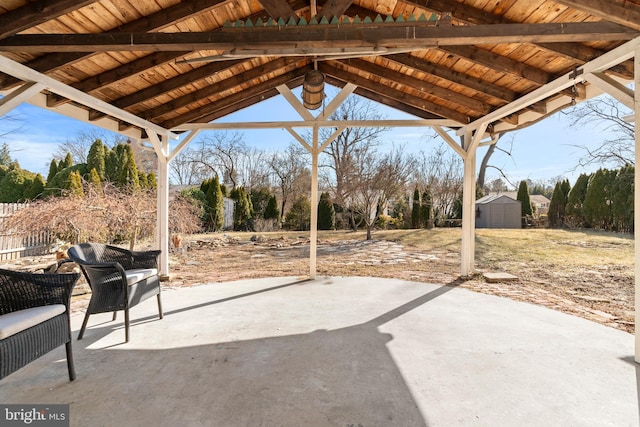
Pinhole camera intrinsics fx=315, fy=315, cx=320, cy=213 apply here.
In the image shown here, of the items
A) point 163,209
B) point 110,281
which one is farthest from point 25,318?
point 163,209

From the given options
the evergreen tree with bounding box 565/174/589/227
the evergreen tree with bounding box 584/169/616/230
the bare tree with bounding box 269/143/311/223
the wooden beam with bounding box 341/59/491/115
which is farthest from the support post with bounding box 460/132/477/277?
the evergreen tree with bounding box 565/174/589/227

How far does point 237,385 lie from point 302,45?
103 inches

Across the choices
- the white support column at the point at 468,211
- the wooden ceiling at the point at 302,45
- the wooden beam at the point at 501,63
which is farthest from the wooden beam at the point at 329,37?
the white support column at the point at 468,211

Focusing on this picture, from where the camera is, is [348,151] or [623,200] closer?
[623,200]

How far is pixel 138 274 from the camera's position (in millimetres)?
3021

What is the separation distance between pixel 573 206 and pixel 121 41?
56.9 ft

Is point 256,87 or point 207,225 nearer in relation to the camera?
point 256,87

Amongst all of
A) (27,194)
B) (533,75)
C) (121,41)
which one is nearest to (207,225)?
(27,194)

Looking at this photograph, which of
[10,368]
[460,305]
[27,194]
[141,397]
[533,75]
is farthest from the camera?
[27,194]

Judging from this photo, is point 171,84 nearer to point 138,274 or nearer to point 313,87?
point 313,87

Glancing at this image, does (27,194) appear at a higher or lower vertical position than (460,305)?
higher

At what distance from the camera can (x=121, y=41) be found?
251cm

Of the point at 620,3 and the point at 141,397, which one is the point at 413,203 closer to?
the point at 620,3

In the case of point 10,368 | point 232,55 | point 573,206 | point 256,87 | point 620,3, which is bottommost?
point 10,368
